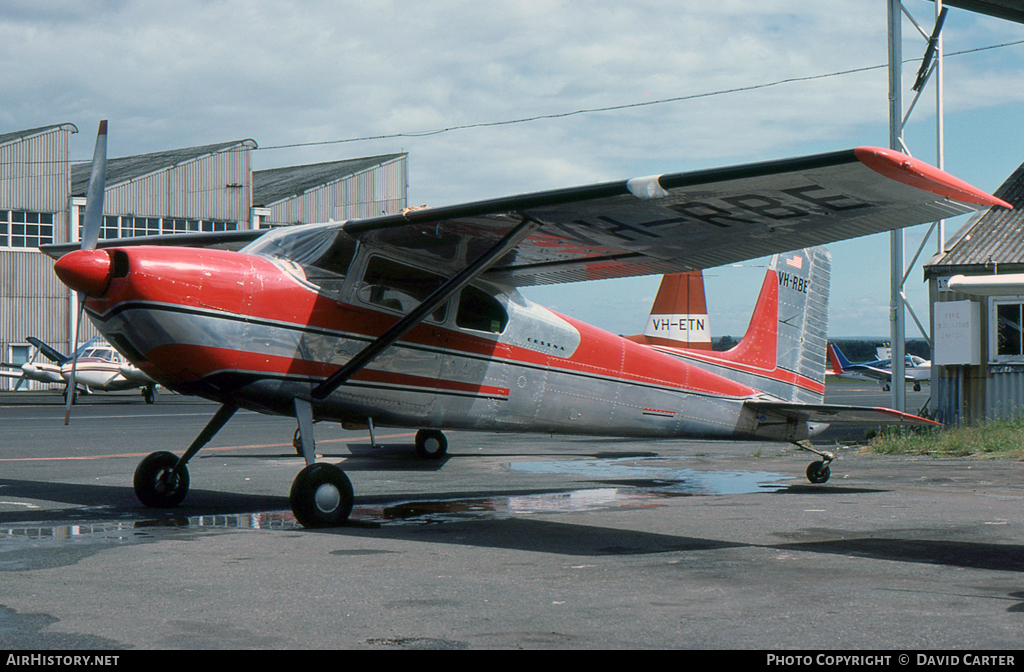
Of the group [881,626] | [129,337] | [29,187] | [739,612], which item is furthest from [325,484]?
[29,187]

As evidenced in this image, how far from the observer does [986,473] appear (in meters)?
12.1

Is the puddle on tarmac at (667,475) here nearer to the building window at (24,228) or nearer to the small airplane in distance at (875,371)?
the small airplane in distance at (875,371)

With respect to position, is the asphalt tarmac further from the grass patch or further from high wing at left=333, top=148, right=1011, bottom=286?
the grass patch

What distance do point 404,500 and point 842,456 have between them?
8.23 meters

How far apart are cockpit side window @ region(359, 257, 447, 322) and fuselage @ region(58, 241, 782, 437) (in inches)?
0.7

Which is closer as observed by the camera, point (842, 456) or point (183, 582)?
point (183, 582)

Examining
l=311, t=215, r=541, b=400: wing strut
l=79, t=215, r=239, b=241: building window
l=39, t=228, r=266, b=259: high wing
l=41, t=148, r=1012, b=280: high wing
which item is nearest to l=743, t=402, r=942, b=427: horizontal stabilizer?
l=41, t=148, r=1012, b=280: high wing

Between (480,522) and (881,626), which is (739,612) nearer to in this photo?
(881,626)

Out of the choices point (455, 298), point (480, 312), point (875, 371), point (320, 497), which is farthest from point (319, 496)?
point (875, 371)

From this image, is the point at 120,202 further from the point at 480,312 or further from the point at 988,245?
the point at 480,312

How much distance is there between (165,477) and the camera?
8984 millimetres

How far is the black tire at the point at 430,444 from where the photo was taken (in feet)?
49.8

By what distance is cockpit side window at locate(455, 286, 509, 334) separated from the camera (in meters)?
9.10

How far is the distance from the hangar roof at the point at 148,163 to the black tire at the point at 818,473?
47270 mm
